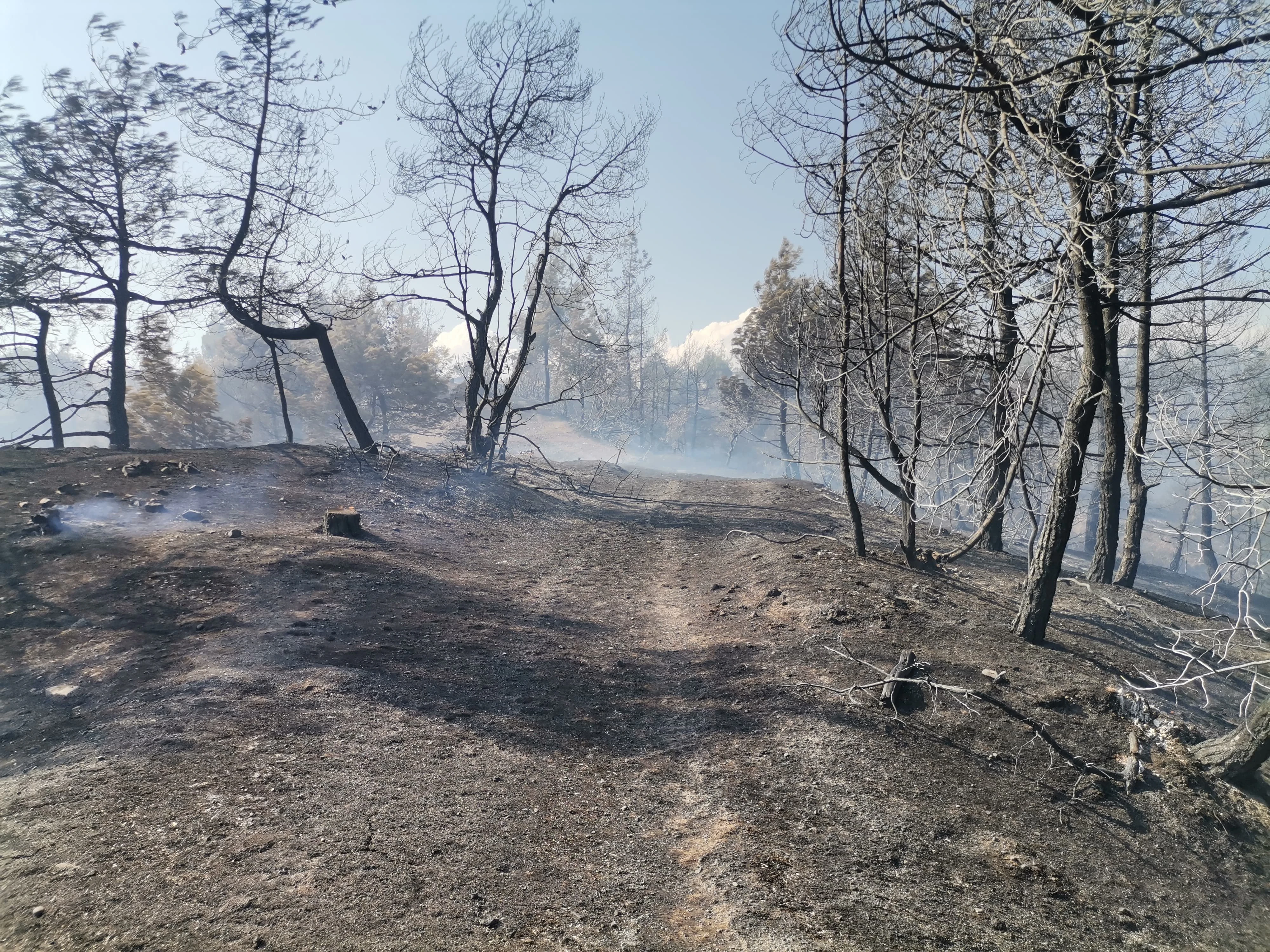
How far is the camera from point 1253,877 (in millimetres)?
3311

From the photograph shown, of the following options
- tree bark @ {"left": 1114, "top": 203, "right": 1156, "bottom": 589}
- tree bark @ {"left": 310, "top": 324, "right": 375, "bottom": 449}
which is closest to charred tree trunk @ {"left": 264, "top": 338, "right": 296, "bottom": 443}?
tree bark @ {"left": 310, "top": 324, "right": 375, "bottom": 449}

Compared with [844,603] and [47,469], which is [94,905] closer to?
[844,603]

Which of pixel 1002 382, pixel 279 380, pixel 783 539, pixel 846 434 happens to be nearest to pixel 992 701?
pixel 1002 382

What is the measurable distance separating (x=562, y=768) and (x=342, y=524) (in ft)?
19.1

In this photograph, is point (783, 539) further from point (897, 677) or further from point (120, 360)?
point (120, 360)

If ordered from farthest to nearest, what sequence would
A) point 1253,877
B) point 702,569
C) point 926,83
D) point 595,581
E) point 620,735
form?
point 702,569, point 595,581, point 620,735, point 926,83, point 1253,877

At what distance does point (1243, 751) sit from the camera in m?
3.84

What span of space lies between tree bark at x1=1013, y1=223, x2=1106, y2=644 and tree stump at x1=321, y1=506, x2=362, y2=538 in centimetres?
784

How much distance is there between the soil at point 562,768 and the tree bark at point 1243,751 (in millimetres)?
158

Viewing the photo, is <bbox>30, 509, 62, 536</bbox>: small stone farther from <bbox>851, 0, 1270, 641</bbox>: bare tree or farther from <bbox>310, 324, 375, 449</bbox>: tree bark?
<bbox>851, 0, 1270, 641</bbox>: bare tree

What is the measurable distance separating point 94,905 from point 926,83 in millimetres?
6167

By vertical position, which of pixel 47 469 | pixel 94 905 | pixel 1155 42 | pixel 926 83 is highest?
pixel 1155 42

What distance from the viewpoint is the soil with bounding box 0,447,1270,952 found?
2.76 metres

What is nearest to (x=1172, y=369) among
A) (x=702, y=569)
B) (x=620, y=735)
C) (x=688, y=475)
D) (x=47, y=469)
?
(x=688, y=475)
